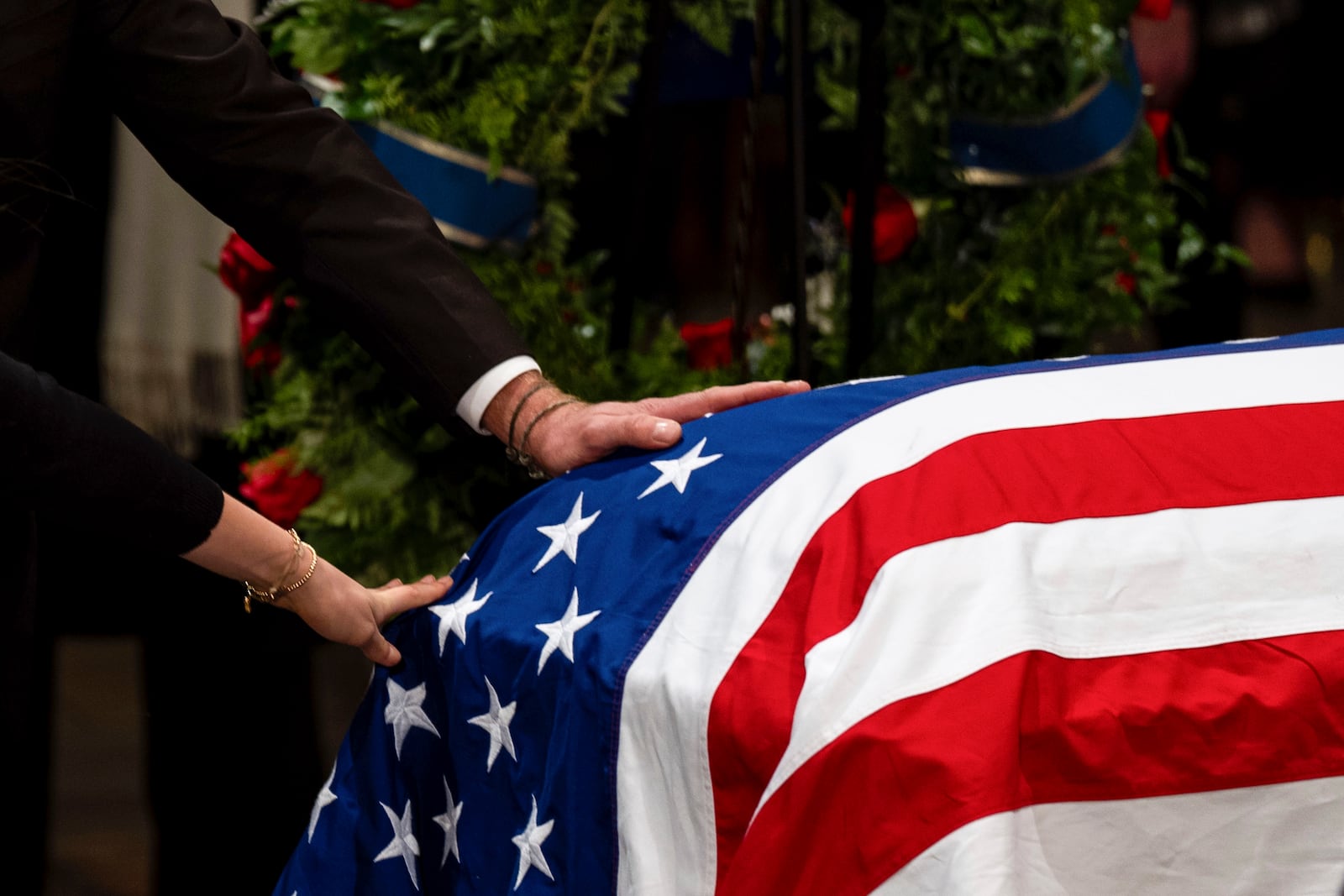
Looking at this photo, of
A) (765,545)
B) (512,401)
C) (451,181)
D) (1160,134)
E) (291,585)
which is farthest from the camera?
(1160,134)

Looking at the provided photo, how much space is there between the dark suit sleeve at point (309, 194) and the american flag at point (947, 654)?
0.86ft

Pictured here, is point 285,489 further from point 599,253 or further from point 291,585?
point 291,585

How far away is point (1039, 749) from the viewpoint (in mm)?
625

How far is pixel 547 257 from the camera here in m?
1.53

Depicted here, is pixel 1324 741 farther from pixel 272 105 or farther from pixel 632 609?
pixel 272 105

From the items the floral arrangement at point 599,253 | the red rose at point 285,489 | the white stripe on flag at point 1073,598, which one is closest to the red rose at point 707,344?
the floral arrangement at point 599,253

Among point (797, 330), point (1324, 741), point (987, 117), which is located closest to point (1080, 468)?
point (1324, 741)

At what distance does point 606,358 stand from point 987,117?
558 millimetres

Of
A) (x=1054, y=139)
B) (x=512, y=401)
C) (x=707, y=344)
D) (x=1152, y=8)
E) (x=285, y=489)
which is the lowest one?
(x=285, y=489)

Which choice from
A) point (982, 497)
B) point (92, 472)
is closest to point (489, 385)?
point (92, 472)

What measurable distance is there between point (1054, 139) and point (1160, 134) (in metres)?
0.31

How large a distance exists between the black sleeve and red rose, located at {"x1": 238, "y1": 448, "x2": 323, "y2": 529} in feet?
2.11

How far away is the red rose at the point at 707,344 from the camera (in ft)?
5.19

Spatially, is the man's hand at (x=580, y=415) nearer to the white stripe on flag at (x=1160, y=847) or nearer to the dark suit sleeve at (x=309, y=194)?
the dark suit sleeve at (x=309, y=194)
